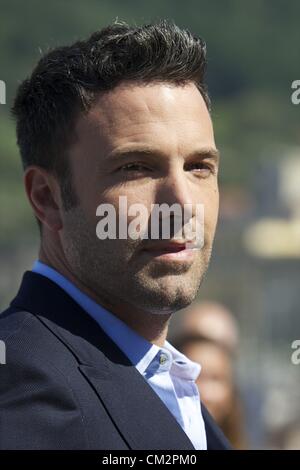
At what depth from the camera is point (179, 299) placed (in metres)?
2.52

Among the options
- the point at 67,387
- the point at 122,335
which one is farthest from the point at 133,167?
the point at 67,387

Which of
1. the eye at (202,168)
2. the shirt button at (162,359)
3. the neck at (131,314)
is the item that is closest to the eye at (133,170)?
the eye at (202,168)

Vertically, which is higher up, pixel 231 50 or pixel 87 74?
pixel 231 50

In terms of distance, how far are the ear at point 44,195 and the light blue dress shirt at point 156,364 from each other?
97 mm

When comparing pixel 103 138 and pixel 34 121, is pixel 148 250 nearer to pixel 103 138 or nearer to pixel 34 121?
pixel 103 138

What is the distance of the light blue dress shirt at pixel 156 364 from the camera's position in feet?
8.38

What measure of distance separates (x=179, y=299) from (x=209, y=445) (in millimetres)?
418

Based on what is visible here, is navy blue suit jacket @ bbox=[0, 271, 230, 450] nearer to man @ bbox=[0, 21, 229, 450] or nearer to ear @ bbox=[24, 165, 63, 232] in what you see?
man @ bbox=[0, 21, 229, 450]

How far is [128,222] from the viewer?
8.16ft

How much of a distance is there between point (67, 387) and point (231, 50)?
275ft

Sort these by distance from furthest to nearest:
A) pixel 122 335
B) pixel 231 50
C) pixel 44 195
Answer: pixel 231 50 < pixel 44 195 < pixel 122 335

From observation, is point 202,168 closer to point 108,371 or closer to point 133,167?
point 133,167

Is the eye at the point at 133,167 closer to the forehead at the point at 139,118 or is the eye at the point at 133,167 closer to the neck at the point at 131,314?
the forehead at the point at 139,118
